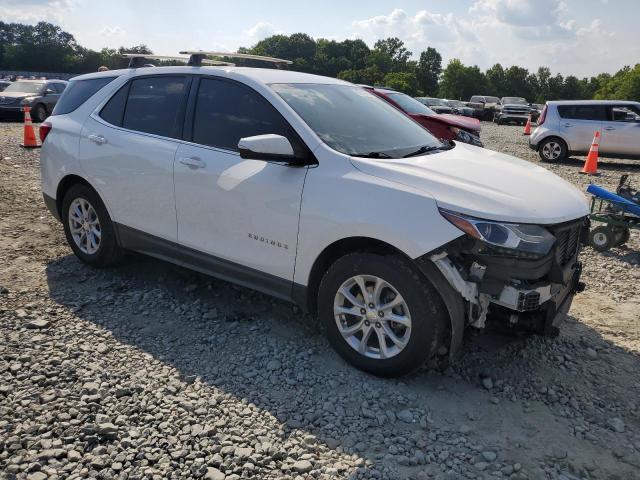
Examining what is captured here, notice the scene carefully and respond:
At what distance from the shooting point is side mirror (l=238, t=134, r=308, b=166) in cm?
336

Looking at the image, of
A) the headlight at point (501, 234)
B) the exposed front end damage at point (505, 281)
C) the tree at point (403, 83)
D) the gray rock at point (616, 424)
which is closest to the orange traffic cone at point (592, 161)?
the exposed front end damage at point (505, 281)

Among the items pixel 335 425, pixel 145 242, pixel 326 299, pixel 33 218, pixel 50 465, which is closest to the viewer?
pixel 50 465

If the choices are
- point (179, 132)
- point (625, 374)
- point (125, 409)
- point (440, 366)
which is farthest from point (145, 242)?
point (625, 374)

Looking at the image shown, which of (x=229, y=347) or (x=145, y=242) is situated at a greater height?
(x=145, y=242)

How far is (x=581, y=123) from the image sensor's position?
44.9 ft

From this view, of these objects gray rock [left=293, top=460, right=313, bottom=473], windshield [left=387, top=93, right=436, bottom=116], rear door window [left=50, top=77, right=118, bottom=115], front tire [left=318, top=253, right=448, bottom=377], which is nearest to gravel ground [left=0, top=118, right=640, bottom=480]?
gray rock [left=293, top=460, right=313, bottom=473]

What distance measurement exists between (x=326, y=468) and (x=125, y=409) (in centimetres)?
119

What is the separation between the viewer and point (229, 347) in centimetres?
376

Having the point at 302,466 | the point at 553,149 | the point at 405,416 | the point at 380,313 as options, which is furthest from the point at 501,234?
A: the point at 553,149

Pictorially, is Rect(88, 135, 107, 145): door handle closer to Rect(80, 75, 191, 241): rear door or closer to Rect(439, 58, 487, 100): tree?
Rect(80, 75, 191, 241): rear door

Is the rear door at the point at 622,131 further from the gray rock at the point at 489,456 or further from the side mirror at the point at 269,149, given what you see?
the gray rock at the point at 489,456

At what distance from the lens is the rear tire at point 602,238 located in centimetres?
600

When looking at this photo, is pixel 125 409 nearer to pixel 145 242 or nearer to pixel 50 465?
pixel 50 465

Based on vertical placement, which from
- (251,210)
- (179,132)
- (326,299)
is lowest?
(326,299)
